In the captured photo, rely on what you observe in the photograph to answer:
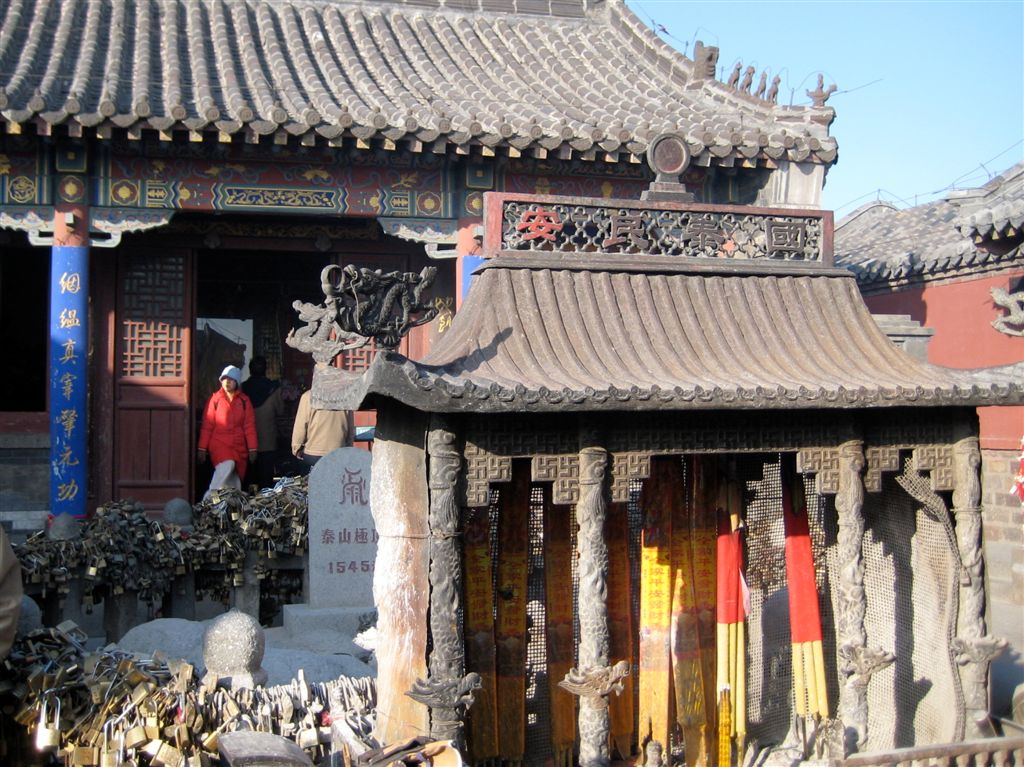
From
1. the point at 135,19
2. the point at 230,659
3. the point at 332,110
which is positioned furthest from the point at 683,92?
the point at 230,659

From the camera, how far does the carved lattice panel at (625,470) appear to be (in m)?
5.20

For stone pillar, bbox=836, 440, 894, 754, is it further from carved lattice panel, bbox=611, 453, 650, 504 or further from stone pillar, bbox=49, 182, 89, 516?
stone pillar, bbox=49, 182, 89, 516

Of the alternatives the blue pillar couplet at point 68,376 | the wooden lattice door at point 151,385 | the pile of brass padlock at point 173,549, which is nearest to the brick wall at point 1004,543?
the pile of brass padlock at point 173,549

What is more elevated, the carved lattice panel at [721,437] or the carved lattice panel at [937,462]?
the carved lattice panel at [721,437]

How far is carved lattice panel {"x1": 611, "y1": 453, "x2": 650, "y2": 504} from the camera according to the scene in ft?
17.1

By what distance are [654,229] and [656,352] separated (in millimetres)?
801

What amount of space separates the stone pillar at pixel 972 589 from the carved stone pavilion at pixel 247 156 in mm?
4672

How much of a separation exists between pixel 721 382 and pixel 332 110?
539 cm

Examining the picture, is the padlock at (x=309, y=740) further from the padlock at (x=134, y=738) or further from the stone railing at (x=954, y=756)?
the stone railing at (x=954, y=756)

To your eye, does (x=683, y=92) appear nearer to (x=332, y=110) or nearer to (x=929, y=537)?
(x=332, y=110)

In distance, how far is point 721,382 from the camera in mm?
5191

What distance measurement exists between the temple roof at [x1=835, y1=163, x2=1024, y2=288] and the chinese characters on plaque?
5354 mm

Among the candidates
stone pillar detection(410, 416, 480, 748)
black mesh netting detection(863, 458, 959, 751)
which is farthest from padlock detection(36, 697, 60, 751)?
black mesh netting detection(863, 458, 959, 751)

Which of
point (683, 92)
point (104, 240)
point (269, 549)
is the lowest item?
point (269, 549)
